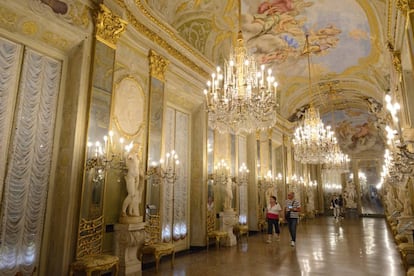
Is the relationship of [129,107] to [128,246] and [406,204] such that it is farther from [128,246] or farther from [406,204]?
[406,204]

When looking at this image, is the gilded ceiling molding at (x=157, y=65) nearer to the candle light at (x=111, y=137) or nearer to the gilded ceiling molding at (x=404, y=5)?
the candle light at (x=111, y=137)

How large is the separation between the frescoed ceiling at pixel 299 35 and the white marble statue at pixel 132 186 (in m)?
4.06

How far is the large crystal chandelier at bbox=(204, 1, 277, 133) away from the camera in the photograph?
5.49 meters

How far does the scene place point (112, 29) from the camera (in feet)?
20.3

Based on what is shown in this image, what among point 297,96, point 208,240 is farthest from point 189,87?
point 297,96

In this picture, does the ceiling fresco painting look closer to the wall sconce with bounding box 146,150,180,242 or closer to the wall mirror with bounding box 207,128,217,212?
the wall mirror with bounding box 207,128,217,212

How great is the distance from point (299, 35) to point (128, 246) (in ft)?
31.4

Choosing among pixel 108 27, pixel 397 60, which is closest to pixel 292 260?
pixel 397 60

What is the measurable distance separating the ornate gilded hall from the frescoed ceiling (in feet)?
0.21

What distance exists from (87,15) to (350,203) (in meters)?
23.4

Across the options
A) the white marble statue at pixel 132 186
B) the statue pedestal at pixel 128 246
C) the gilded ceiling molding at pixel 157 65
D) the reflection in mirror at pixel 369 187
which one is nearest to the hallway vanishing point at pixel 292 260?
the statue pedestal at pixel 128 246

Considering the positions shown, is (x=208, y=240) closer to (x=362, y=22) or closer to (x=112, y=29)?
(x=112, y=29)

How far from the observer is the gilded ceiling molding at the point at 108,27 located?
5.93m

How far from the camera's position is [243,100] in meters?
5.46
